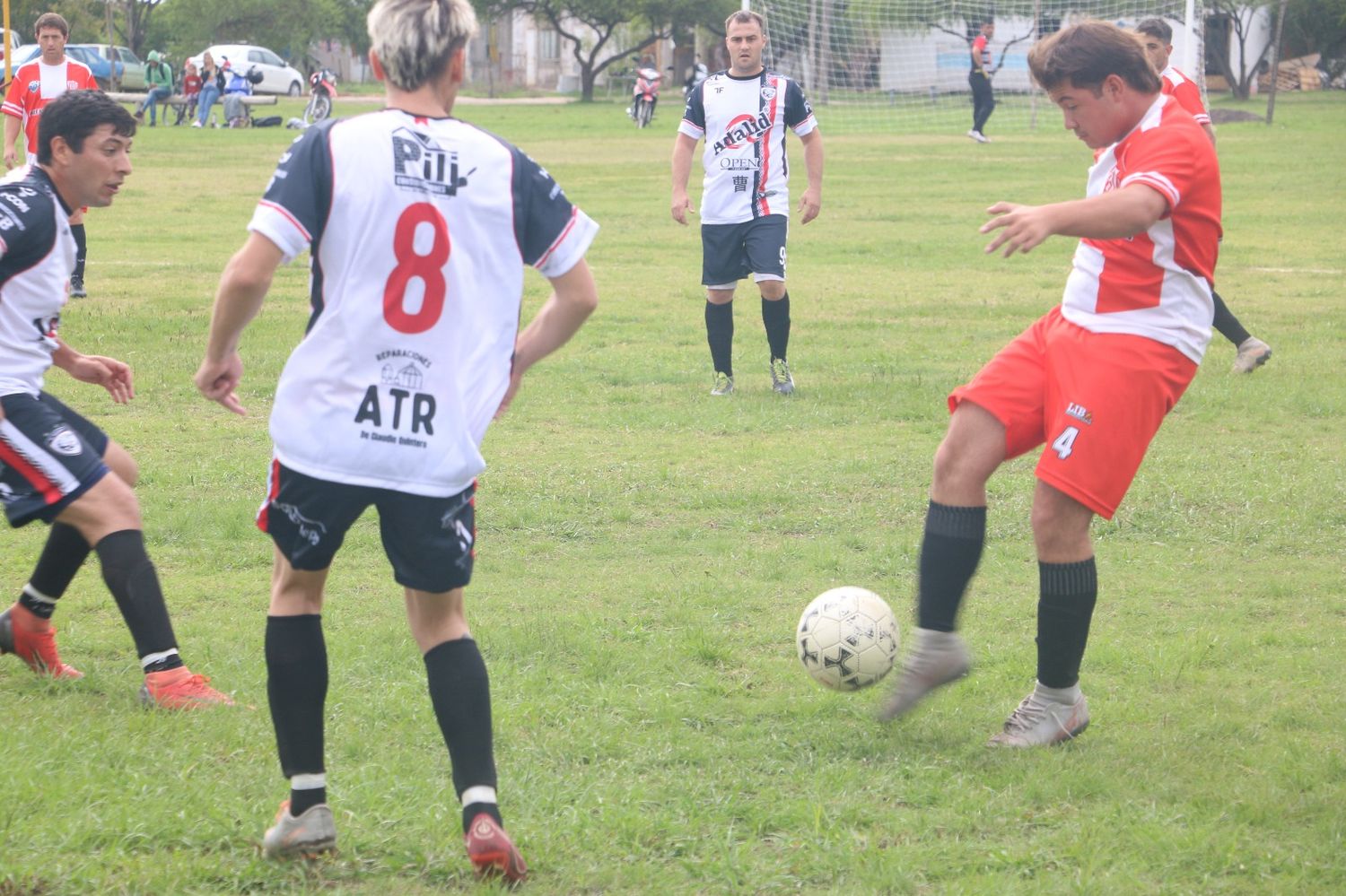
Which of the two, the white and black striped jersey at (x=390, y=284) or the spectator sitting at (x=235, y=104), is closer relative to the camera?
the white and black striped jersey at (x=390, y=284)

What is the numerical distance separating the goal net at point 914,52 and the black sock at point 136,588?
78.2 feet

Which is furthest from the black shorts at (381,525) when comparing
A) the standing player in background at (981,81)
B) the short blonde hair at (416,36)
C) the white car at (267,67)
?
the white car at (267,67)

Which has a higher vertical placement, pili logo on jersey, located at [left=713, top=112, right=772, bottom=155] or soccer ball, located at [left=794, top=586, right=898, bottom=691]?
pili logo on jersey, located at [left=713, top=112, right=772, bottom=155]

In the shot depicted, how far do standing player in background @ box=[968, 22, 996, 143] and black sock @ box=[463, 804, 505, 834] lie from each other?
28941mm

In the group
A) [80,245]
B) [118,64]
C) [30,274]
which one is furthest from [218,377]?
[118,64]

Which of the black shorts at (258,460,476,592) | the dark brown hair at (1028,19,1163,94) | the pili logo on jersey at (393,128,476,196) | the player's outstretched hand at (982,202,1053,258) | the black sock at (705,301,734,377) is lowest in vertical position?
the black sock at (705,301,734,377)

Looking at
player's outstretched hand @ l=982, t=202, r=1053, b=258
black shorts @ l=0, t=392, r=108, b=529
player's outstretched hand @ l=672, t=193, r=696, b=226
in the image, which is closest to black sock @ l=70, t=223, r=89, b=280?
player's outstretched hand @ l=672, t=193, r=696, b=226

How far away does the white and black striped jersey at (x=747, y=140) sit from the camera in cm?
949

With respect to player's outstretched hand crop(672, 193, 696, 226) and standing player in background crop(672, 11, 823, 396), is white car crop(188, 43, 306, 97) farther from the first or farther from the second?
standing player in background crop(672, 11, 823, 396)

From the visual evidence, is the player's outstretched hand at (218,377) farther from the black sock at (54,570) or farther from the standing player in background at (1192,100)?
the standing player in background at (1192,100)

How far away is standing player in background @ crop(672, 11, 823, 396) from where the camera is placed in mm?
9469

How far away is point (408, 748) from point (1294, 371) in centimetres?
765

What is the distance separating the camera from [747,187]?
950 cm

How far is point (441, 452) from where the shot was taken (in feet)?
10.4
